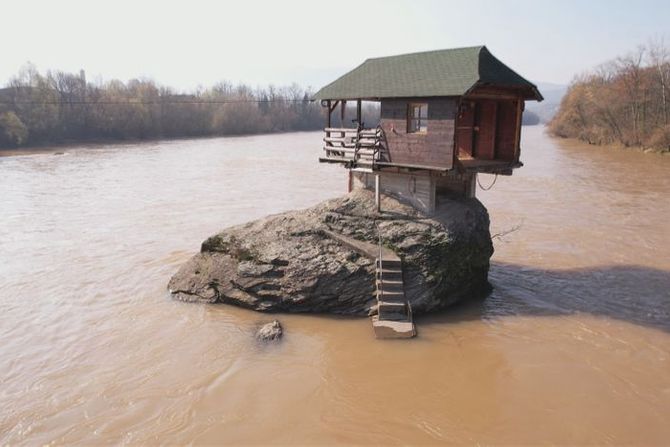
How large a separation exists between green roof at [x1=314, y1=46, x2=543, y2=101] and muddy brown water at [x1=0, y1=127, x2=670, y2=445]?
263 inches

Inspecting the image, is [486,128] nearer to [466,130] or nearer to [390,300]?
[466,130]

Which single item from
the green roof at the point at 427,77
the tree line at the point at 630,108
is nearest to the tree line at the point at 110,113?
the tree line at the point at 630,108

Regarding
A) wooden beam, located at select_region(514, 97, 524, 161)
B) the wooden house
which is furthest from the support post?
wooden beam, located at select_region(514, 97, 524, 161)

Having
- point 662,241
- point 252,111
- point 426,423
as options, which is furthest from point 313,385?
point 252,111

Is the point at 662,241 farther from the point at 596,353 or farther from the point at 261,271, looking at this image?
the point at 261,271

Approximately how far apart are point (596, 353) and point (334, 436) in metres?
7.56

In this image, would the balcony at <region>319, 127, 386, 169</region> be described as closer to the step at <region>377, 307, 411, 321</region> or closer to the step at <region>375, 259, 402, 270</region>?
the step at <region>375, 259, 402, 270</region>

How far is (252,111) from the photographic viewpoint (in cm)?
10081

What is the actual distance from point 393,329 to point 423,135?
5.78 m

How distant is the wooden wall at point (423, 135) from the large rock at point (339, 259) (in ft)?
5.62

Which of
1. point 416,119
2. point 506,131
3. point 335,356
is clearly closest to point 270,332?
point 335,356

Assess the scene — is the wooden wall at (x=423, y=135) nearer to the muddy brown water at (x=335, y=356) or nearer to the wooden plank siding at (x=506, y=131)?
the wooden plank siding at (x=506, y=131)

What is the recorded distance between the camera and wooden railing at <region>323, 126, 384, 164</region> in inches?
642

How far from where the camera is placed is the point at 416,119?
15680 mm
